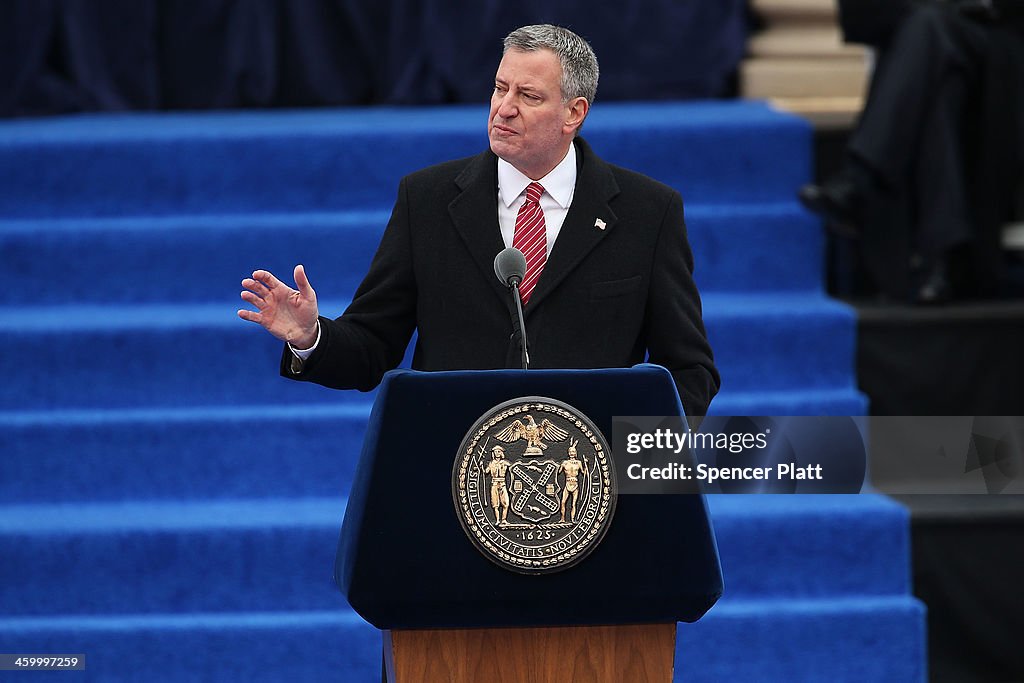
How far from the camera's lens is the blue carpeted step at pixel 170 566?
11.2 feet

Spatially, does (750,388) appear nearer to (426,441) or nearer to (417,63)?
(417,63)

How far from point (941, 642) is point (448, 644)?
83.1 inches

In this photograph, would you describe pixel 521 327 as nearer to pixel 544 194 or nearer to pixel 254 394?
pixel 544 194

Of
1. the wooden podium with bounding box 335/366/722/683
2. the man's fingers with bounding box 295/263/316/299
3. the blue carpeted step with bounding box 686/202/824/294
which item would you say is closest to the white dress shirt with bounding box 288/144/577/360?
the man's fingers with bounding box 295/263/316/299

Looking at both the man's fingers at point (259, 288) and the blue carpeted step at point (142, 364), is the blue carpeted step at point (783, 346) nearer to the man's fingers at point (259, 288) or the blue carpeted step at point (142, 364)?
the blue carpeted step at point (142, 364)

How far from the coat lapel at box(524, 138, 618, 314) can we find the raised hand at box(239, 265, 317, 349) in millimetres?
324

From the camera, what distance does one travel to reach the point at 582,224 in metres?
2.14

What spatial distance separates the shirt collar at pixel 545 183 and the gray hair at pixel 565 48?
0.12m

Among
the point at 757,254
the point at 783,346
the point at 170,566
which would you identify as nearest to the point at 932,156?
the point at 757,254

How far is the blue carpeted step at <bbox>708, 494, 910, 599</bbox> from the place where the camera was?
349 cm

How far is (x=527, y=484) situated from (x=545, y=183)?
0.72 metres

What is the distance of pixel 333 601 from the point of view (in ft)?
11.2

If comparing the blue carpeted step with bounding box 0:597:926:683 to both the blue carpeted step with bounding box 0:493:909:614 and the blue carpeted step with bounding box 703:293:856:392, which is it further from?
the blue carpeted step with bounding box 703:293:856:392

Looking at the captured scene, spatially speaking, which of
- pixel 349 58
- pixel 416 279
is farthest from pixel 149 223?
pixel 416 279
